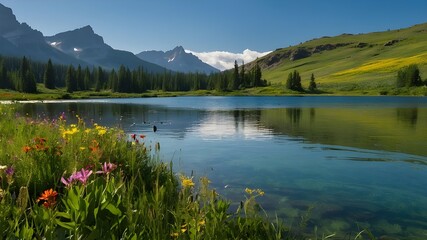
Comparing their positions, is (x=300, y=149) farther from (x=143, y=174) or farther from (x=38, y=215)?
(x=38, y=215)

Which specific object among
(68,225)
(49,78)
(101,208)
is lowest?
(68,225)

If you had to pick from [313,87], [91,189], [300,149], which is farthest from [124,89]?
[91,189]

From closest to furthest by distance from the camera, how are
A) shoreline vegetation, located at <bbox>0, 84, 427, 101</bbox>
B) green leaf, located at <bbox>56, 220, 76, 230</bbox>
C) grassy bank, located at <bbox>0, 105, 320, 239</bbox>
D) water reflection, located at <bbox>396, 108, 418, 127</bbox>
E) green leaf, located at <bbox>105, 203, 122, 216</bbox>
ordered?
green leaf, located at <bbox>56, 220, 76, 230</bbox> < grassy bank, located at <bbox>0, 105, 320, 239</bbox> < green leaf, located at <bbox>105, 203, 122, 216</bbox> < water reflection, located at <bbox>396, 108, 418, 127</bbox> < shoreline vegetation, located at <bbox>0, 84, 427, 101</bbox>

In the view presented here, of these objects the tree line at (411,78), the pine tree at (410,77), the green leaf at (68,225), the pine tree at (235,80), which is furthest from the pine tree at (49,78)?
the green leaf at (68,225)

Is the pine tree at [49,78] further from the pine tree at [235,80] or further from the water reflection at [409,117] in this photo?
the water reflection at [409,117]

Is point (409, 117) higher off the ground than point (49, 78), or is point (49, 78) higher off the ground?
point (49, 78)

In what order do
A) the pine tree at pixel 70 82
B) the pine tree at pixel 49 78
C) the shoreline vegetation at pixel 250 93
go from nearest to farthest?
the shoreline vegetation at pixel 250 93 < the pine tree at pixel 70 82 < the pine tree at pixel 49 78

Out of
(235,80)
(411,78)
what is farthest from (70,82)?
(411,78)

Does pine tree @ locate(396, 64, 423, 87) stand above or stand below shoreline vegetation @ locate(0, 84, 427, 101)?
above

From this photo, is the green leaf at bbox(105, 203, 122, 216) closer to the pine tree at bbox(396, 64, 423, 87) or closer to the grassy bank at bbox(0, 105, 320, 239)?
the grassy bank at bbox(0, 105, 320, 239)

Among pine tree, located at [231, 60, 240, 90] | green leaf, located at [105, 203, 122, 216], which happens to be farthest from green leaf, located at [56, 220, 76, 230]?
pine tree, located at [231, 60, 240, 90]

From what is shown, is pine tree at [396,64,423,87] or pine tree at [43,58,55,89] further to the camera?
pine tree at [43,58,55,89]

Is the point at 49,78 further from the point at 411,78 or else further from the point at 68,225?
the point at 68,225

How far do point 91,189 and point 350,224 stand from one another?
6.22 meters
